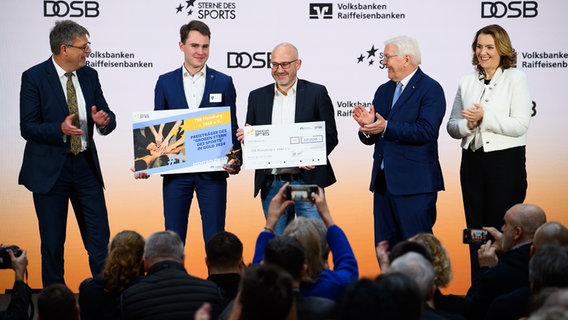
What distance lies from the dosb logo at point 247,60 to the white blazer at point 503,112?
2.16 metres

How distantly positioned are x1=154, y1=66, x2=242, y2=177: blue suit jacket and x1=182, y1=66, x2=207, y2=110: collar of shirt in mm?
31

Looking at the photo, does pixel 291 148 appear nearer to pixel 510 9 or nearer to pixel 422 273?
pixel 510 9

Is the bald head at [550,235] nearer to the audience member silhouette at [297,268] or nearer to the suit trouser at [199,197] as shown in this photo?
the audience member silhouette at [297,268]

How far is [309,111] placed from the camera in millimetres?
7230

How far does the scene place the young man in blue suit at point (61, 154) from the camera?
706 cm

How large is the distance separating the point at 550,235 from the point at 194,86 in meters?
3.20

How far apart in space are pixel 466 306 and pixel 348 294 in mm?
1823

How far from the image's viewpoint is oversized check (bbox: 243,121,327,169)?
705cm

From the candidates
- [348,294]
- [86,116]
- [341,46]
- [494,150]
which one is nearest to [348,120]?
[341,46]

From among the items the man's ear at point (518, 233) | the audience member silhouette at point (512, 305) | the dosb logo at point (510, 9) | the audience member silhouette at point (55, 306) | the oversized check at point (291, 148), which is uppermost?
the dosb logo at point (510, 9)

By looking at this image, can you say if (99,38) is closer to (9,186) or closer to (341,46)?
(9,186)

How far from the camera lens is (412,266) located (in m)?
4.23

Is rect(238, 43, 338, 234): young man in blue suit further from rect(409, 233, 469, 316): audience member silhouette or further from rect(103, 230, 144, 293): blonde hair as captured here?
rect(409, 233, 469, 316): audience member silhouette

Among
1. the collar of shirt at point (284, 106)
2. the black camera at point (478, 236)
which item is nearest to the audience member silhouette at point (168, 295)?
the black camera at point (478, 236)
